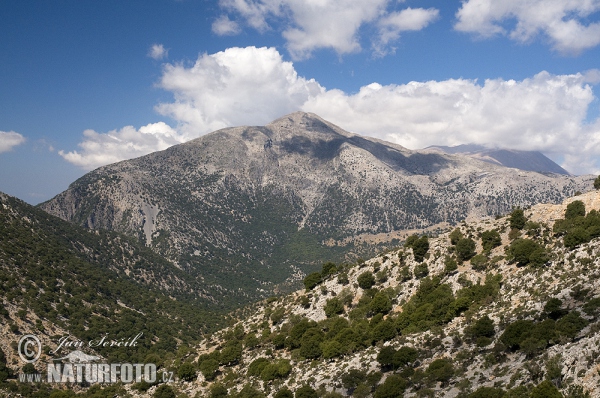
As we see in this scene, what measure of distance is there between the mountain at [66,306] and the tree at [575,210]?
98.5 metres

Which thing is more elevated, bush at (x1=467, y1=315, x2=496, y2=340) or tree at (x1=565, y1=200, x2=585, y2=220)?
tree at (x1=565, y1=200, x2=585, y2=220)

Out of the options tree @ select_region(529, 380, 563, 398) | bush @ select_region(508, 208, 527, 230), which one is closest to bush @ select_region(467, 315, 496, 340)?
tree @ select_region(529, 380, 563, 398)

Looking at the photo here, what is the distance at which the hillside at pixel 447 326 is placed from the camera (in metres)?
39.9

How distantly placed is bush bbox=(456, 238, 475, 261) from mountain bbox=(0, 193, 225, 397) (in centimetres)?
7705

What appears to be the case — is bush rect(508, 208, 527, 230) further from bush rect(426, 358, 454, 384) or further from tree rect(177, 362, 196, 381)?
tree rect(177, 362, 196, 381)

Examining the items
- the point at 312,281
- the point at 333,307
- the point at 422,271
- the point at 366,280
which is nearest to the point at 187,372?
the point at 333,307

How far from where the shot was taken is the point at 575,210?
73.2 meters

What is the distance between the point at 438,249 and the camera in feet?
280

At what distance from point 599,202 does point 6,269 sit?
509 feet

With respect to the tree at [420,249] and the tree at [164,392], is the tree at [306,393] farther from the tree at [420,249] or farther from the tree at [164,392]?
the tree at [420,249]

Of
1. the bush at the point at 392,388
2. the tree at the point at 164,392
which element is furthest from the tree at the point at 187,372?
the bush at the point at 392,388

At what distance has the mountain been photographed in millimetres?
98250

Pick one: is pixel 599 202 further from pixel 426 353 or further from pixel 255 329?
pixel 255 329

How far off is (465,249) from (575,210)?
21566 mm
